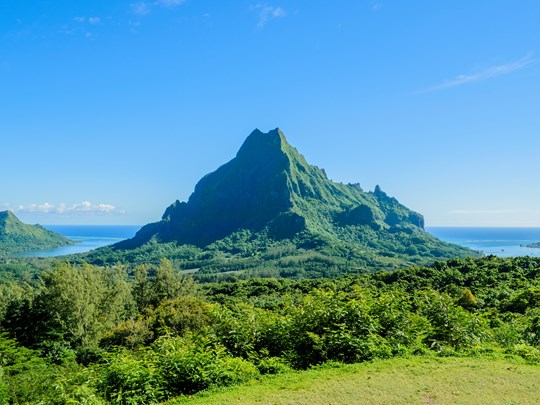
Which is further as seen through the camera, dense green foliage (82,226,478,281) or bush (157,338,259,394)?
dense green foliage (82,226,478,281)

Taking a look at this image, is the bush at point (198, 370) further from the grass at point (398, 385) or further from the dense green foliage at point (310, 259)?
the dense green foliage at point (310, 259)

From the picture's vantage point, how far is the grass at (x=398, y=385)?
8195 mm

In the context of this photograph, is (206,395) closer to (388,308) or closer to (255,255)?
(388,308)

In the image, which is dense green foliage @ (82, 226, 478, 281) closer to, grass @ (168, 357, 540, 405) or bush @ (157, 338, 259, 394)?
grass @ (168, 357, 540, 405)

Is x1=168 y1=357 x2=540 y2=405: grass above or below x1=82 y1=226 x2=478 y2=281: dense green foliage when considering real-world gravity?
above

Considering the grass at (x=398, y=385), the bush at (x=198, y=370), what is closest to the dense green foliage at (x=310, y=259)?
the grass at (x=398, y=385)

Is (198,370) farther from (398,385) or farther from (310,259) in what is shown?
(310,259)

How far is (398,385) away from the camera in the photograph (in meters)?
8.84

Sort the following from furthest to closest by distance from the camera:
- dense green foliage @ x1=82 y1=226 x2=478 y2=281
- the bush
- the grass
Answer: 1. dense green foliage @ x1=82 y1=226 x2=478 y2=281
2. the bush
3. the grass

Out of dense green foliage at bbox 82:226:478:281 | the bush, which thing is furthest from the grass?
dense green foliage at bbox 82:226:478:281

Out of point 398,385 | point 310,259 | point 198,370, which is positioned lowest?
point 310,259

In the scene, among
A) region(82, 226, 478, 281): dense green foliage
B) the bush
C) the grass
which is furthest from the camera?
region(82, 226, 478, 281): dense green foliage

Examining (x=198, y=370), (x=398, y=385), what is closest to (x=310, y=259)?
(x=198, y=370)

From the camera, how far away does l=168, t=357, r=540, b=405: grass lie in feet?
26.9
